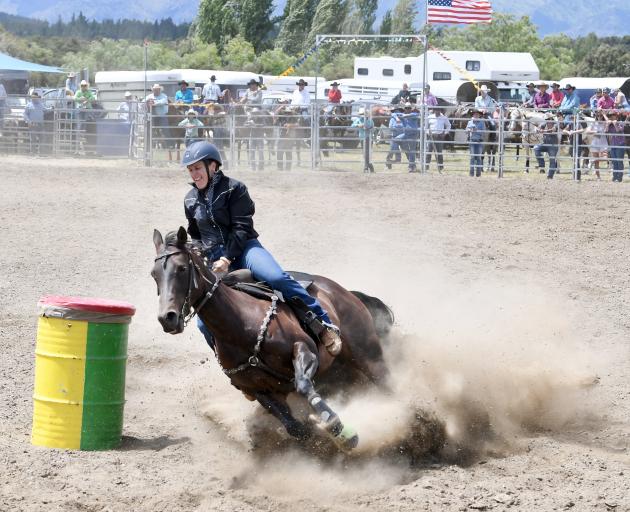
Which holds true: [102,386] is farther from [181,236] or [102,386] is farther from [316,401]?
[316,401]

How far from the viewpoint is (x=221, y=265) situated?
21.3 feet

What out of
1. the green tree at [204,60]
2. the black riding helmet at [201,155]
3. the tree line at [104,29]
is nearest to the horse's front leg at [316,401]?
the black riding helmet at [201,155]

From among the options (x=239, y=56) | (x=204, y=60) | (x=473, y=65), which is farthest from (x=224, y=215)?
(x=239, y=56)

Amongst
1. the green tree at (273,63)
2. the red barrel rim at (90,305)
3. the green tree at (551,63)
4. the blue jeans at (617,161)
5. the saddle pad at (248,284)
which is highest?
the green tree at (551,63)

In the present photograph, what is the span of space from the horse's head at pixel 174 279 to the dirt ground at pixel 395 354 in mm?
1073

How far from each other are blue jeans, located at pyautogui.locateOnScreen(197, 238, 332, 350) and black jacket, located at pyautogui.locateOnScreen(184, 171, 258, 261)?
2.6 inches

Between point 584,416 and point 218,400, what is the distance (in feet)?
9.25

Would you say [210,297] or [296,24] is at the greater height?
[296,24]

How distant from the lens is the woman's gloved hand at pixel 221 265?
6.49 m

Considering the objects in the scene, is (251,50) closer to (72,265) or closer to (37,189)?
(37,189)

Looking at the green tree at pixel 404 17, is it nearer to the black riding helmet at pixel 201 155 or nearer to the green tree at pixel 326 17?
the green tree at pixel 326 17

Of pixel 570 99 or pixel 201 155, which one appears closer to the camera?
pixel 201 155

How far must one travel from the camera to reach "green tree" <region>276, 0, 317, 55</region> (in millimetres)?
83938

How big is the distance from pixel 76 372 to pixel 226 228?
4.53ft
